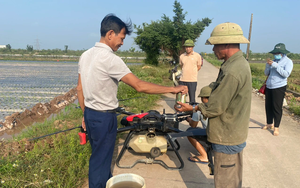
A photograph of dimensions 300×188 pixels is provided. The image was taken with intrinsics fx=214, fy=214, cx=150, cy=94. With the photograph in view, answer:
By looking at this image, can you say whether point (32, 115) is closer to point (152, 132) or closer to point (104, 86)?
point (152, 132)

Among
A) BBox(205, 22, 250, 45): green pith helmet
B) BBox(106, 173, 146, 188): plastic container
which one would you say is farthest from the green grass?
BBox(205, 22, 250, 45): green pith helmet

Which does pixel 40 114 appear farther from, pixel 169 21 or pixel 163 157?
pixel 169 21

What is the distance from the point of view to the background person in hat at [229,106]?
1.84m

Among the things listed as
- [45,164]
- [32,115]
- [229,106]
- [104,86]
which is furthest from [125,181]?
[32,115]

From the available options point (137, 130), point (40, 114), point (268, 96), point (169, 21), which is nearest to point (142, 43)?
point (169, 21)

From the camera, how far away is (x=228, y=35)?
1920 mm

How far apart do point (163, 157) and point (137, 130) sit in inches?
36.6

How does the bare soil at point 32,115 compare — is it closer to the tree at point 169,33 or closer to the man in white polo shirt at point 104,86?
the man in white polo shirt at point 104,86

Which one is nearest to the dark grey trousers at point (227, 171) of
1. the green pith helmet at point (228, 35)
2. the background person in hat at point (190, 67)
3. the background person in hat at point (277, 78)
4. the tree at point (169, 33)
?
the green pith helmet at point (228, 35)

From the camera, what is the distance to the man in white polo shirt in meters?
2.16

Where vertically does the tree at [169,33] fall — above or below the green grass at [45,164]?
above

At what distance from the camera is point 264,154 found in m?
3.99

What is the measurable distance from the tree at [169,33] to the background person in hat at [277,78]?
15101mm

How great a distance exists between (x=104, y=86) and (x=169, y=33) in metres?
19.1
